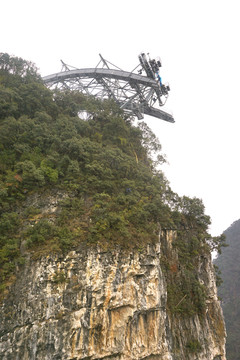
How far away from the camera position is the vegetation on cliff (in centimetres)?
938

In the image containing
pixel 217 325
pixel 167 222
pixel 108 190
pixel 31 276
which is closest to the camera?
pixel 31 276

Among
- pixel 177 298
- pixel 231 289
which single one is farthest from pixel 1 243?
pixel 231 289

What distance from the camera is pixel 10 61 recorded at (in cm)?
1661

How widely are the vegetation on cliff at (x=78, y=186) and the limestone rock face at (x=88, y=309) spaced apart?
2.51 feet

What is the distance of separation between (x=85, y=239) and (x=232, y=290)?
59.3m

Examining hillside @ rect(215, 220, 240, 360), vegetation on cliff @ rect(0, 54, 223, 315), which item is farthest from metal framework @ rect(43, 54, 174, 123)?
hillside @ rect(215, 220, 240, 360)

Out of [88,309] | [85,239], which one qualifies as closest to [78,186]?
[85,239]

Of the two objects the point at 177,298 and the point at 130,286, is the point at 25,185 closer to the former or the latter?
the point at 130,286

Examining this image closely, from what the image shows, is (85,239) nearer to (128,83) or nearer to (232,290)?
(128,83)

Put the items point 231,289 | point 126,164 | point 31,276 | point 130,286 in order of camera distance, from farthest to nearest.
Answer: point 231,289
point 126,164
point 130,286
point 31,276

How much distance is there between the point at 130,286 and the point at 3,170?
335 inches

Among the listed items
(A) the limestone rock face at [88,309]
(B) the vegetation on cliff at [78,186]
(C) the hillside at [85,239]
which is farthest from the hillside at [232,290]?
(A) the limestone rock face at [88,309]

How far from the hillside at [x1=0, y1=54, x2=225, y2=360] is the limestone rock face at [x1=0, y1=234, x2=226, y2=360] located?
40mm

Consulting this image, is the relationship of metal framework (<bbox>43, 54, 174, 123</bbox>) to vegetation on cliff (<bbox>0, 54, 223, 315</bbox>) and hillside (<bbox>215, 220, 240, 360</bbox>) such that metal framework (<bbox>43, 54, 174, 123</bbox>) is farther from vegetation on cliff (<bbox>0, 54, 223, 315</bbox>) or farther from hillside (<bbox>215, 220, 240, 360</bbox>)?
hillside (<bbox>215, 220, 240, 360</bbox>)
